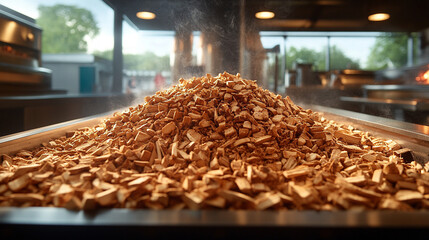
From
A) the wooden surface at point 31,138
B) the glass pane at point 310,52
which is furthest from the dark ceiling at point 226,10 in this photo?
the glass pane at point 310,52

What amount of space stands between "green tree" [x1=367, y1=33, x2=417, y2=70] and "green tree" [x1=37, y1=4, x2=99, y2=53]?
9.51 metres

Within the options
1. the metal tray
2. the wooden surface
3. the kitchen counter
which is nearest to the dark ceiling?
the kitchen counter

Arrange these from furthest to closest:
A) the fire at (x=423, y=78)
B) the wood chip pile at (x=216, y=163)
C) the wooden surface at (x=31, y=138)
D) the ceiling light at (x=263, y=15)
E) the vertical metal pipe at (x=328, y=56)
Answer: the vertical metal pipe at (x=328, y=56) → the fire at (x=423, y=78) → the ceiling light at (x=263, y=15) → the wooden surface at (x=31, y=138) → the wood chip pile at (x=216, y=163)

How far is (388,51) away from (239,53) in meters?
4.71

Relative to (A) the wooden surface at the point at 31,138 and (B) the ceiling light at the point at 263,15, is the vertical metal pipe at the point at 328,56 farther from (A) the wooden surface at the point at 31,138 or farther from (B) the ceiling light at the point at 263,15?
(A) the wooden surface at the point at 31,138

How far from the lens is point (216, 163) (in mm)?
661

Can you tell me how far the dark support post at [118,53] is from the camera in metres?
2.00

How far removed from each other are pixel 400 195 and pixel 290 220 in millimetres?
317

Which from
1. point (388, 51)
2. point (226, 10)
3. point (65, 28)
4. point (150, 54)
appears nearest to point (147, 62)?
point (150, 54)

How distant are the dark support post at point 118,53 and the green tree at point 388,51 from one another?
4.59m

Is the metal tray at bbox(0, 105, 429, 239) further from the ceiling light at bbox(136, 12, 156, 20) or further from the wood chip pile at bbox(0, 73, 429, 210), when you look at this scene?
the ceiling light at bbox(136, 12, 156, 20)

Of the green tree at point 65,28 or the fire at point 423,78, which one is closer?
the fire at point 423,78

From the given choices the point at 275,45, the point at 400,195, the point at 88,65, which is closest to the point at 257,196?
the point at 400,195

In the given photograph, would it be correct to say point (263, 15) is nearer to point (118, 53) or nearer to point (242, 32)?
point (242, 32)
